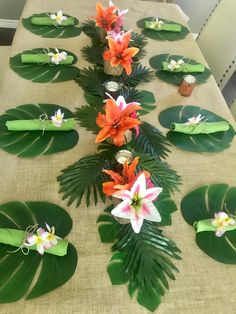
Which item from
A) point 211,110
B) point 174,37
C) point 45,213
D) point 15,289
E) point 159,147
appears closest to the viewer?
point 15,289

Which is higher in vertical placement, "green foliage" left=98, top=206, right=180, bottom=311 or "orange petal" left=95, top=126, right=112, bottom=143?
"orange petal" left=95, top=126, right=112, bottom=143

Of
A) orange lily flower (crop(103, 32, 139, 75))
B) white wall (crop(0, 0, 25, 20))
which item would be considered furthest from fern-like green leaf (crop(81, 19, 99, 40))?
white wall (crop(0, 0, 25, 20))

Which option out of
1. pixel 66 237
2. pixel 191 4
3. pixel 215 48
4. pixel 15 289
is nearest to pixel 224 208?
pixel 66 237

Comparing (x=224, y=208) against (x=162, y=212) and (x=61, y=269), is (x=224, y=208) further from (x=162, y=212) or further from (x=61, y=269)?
(x=61, y=269)

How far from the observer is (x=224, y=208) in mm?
827

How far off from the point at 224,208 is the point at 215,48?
1.10 m

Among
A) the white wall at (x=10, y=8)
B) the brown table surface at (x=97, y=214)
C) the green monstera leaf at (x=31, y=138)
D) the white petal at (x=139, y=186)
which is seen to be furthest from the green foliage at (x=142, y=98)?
the white wall at (x=10, y=8)

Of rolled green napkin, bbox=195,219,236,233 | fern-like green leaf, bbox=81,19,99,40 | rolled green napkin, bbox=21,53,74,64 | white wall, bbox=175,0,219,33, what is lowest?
white wall, bbox=175,0,219,33

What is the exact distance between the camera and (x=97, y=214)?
0.76m

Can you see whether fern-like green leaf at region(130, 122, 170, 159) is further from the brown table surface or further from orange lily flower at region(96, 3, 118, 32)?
orange lily flower at region(96, 3, 118, 32)

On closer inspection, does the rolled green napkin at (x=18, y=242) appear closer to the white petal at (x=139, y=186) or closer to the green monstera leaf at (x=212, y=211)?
the white petal at (x=139, y=186)

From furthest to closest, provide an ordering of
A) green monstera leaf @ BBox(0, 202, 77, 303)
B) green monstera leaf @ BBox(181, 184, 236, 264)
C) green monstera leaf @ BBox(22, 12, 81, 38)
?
green monstera leaf @ BBox(22, 12, 81, 38) < green monstera leaf @ BBox(181, 184, 236, 264) < green monstera leaf @ BBox(0, 202, 77, 303)

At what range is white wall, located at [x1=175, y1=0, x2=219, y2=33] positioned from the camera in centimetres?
265

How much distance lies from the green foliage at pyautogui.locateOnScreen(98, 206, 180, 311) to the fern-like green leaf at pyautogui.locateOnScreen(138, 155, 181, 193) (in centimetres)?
13
